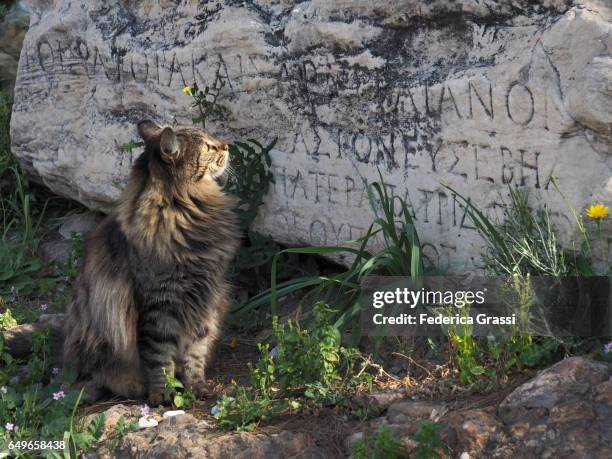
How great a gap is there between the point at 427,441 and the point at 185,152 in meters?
2.08

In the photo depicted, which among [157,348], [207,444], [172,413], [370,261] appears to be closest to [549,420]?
[370,261]

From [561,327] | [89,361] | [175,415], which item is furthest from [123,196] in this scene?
[561,327]

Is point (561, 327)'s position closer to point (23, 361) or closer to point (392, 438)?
point (392, 438)

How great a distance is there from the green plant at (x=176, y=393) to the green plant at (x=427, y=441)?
139 cm

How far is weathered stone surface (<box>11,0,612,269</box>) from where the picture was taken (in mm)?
4250

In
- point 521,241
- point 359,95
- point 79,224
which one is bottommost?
point 79,224

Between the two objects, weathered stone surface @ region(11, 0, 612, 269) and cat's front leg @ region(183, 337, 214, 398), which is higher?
weathered stone surface @ region(11, 0, 612, 269)

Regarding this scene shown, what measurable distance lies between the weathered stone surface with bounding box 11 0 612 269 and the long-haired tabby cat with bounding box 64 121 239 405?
831 mm

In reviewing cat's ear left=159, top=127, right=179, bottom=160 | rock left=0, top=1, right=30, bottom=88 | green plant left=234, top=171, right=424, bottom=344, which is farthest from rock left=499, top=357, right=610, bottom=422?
rock left=0, top=1, right=30, bottom=88

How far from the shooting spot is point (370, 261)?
4.55 metres

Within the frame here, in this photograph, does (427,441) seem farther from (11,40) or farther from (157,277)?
(11,40)

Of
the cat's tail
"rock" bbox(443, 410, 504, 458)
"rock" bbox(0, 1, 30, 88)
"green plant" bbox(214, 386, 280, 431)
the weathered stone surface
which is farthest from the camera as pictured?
"rock" bbox(0, 1, 30, 88)

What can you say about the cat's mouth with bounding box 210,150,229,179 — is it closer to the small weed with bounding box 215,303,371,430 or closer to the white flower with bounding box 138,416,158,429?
the small weed with bounding box 215,303,371,430

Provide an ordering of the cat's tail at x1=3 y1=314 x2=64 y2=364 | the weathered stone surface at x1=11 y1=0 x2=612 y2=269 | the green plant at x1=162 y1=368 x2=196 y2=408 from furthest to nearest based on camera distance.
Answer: the cat's tail at x1=3 y1=314 x2=64 y2=364
the green plant at x1=162 y1=368 x2=196 y2=408
the weathered stone surface at x1=11 y1=0 x2=612 y2=269
